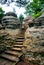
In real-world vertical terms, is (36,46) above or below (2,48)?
above

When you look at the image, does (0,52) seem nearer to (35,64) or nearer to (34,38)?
(34,38)

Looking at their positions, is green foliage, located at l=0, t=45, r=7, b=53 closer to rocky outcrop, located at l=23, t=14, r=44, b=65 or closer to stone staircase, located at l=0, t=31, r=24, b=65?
stone staircase, located at l=0, t=31, r=24, b=65

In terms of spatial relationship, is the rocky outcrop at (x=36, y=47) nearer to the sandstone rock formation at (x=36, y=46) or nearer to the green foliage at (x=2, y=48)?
the sandstone rock formation at (x=36, y=46)

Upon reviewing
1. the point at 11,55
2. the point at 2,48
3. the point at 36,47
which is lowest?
the point at 11,55

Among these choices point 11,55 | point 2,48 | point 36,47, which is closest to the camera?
point 36,47

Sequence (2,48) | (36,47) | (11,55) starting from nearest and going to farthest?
(36,47)
(11,55)
(2,48)

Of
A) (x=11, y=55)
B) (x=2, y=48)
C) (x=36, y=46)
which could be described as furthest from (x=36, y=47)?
(x=2, y=48)

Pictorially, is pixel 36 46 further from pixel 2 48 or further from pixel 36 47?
pixel 2 48

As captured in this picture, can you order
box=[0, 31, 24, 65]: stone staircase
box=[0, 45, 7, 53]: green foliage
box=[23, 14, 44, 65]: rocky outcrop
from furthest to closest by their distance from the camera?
1. box=[0, 45, 7, 53]: green foliage
2. box=[0, 31, 24, 65]: stone staircase
3. box=[23, 14, 44, 65]: rocky outcrop

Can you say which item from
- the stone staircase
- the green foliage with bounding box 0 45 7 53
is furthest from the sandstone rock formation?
the green foliage with bounding box 0 45 7 53

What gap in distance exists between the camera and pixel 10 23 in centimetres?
1528

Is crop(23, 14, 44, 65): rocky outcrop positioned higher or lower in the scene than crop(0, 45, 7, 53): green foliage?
higher

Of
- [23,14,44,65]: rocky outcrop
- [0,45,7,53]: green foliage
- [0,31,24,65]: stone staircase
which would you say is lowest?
[0,31,24,65]: stone staircase

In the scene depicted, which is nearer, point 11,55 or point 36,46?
point 36,46
